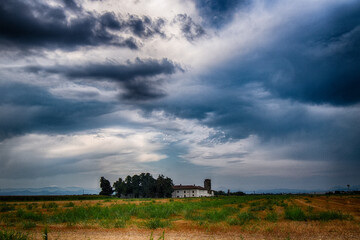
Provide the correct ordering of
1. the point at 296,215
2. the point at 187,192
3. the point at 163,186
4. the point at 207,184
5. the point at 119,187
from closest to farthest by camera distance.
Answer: the point at 296,215
the point at 163,186
the point at 119,187
the point at 187,192
the point at 207,184

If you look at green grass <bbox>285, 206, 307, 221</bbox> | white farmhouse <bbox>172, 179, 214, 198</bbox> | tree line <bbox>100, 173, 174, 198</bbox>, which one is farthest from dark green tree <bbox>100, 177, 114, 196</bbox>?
green grass <bbox>285, 206, 307, 221</bbox>

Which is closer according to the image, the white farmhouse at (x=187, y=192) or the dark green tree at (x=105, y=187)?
the dark green tree at (x=105, y=187)

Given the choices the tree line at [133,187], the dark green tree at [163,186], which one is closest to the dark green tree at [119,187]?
the tree line at [133,187]

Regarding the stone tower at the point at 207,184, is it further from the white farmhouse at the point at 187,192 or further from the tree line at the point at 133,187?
the tree line at the point at 133,187

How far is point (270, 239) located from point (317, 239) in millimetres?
2178

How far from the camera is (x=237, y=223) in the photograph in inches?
632

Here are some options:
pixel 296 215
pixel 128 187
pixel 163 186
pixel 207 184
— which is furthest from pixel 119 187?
pixel 296 215

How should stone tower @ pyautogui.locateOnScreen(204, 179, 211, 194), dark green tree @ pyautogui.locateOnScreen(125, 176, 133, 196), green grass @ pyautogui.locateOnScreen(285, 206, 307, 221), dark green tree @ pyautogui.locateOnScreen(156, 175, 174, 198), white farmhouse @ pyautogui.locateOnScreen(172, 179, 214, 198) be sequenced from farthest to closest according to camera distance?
stone tower @ pyautogui.locateOnScreen(204, 179, 211, 194), white farmhouse @ pyautogui.locateOnScreen(172, 179, 214, 198), dark green tree @ pyautogui.locateOnScreen(125, 176, 133, 196), dark green tree @ pyautogui.locateOnScreen(156, 175, 174, 198), green grass @ pyautogui.locateOnScreen(285, 206, 307, 221)

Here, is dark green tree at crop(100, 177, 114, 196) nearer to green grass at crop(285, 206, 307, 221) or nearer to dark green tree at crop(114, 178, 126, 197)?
dark green tree at crop(114, 178, 126, 197)

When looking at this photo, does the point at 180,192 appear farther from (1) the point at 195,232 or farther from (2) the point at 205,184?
(1) the point at 195,232

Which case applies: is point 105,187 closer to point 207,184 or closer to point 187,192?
point 187,192

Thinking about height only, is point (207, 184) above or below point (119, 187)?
above

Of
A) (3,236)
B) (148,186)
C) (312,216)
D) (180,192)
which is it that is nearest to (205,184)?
(180,192)

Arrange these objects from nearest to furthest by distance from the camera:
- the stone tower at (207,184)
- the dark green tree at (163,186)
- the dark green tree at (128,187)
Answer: the dark green tree at (163,186) < the dark green tree at (128,187) < the stone tower at (207,184)
